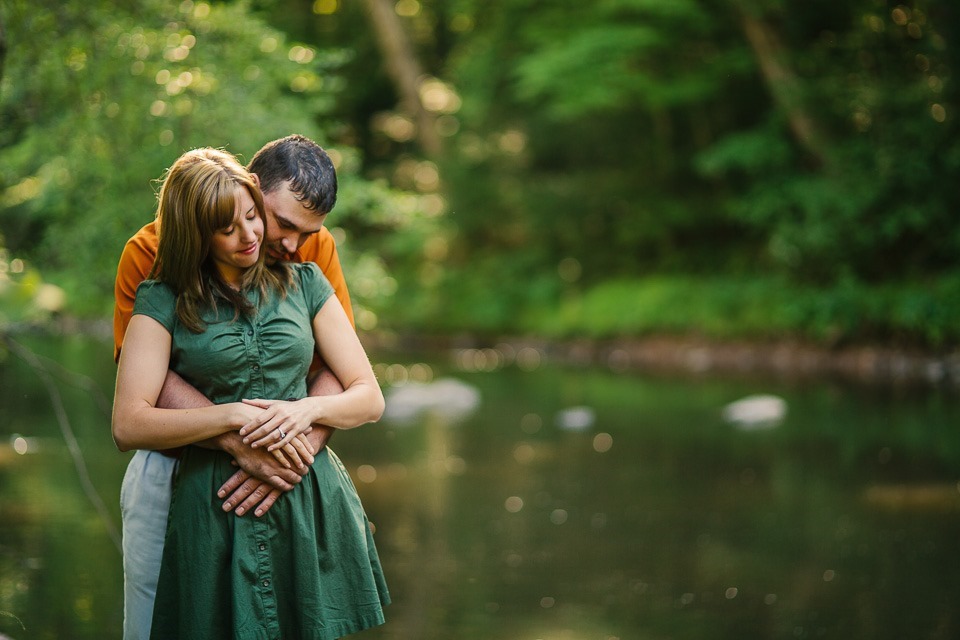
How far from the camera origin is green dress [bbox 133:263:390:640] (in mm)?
2479

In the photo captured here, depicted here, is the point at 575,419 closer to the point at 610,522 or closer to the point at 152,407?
the point at 610,522

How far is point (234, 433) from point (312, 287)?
0.38 m

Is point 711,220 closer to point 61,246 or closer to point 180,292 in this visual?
point 61,246

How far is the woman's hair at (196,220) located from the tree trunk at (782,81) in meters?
17.2

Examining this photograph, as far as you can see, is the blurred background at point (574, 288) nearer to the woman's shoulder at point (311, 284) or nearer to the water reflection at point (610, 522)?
the water reflection at point (610, 522)

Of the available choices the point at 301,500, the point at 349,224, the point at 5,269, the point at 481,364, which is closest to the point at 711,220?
the point at 481,364

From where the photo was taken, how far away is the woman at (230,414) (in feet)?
8.03

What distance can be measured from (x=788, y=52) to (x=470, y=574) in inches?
585

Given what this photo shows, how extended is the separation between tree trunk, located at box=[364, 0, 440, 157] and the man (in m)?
22.0

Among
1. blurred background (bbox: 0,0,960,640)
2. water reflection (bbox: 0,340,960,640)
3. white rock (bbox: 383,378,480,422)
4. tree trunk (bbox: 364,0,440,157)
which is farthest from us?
tree trunk (bbox: 364,0,440,157)

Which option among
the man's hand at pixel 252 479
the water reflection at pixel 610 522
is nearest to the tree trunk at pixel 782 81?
the water reflection at pixel 610 522

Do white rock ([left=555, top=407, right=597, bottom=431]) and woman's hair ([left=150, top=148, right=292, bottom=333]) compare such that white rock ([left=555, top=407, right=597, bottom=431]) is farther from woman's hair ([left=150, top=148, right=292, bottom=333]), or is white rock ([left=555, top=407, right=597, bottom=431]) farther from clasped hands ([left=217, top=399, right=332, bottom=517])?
woman's hair ([left=150, top=148, right=292, bottom=333])

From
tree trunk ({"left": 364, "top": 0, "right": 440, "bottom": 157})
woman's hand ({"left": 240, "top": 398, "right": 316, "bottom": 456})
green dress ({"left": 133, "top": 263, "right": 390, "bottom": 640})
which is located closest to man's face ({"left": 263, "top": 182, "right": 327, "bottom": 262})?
green dress ({"left": 133, "top": 263, "right": 390, "bottom": 640})

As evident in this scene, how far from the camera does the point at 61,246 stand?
662 cm
